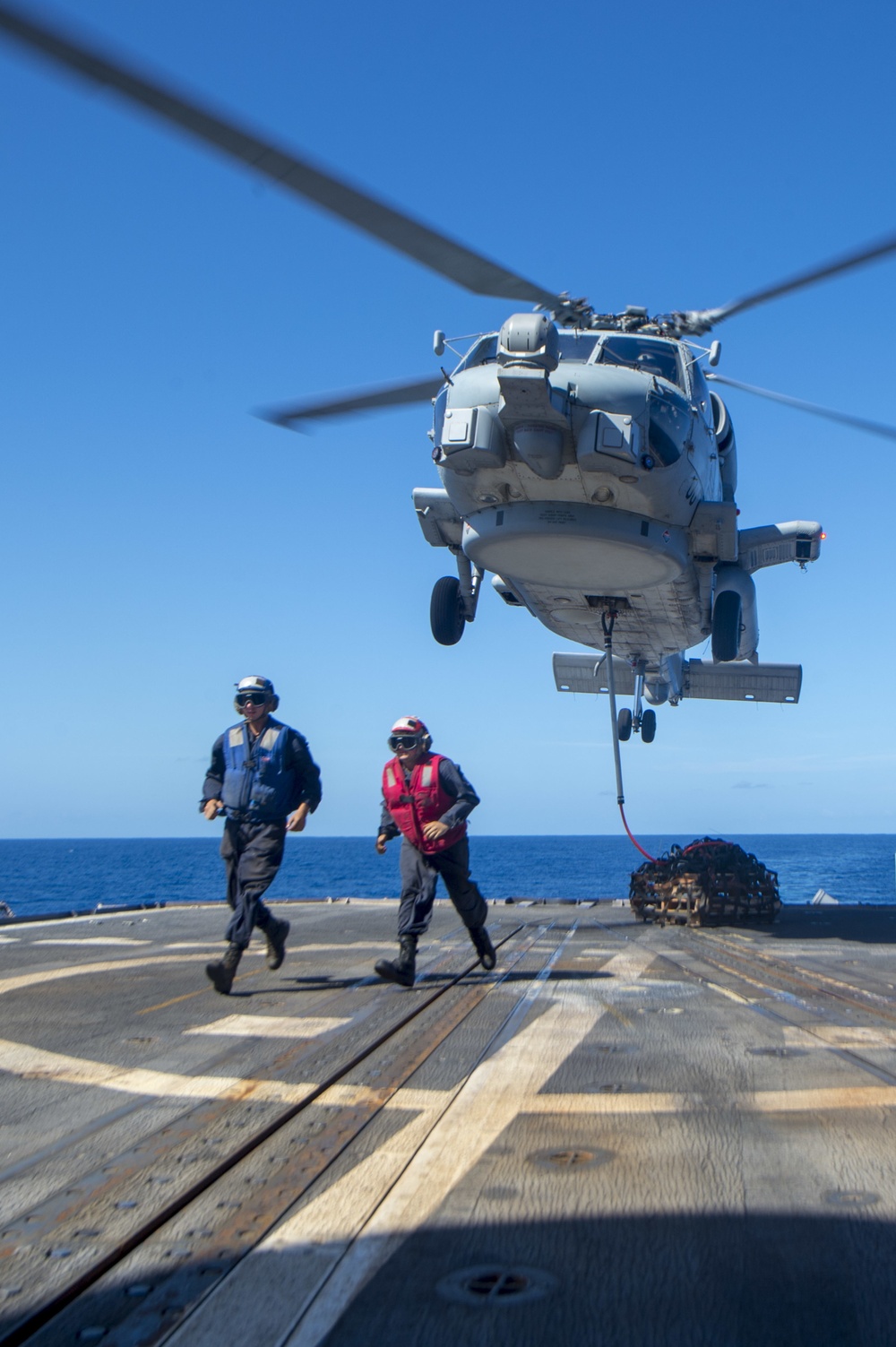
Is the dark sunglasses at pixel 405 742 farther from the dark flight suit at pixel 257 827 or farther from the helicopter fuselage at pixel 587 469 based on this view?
the helicopter fuselage at pixel 587 469

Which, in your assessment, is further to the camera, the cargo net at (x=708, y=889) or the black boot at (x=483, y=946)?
the cargo net at (x=708, y=889)

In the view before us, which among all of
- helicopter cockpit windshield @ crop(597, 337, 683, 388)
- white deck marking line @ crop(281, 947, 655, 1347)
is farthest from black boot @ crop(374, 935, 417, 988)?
helicopter cockpit windshield @ crop(597, 337, 683, 388)

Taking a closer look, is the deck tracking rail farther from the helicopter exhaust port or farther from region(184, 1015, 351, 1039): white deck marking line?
the helicopter exhaust port

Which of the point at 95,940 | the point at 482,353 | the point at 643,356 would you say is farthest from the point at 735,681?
the point at 95,940

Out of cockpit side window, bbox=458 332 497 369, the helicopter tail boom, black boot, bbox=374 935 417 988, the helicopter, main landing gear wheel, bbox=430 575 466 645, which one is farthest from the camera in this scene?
the helicopter tail boom

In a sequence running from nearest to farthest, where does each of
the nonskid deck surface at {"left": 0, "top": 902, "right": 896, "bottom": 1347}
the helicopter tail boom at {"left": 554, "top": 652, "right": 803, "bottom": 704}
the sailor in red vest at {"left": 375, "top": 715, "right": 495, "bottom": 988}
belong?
the nonskid deck surface at {"left": 0, "top": 902, "right": 896, "bottom": 1347}, the sailor in red vest at {"left": 375, "top": 715, "right": 495, "bottom": 988}, the helicopter tail boom at {"left": 554, "top": 652, "right": 803, "bottom": 704}

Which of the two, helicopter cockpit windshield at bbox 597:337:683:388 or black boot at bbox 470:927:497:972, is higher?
helicopter cockpit windshield at bbox 597:337:683:388

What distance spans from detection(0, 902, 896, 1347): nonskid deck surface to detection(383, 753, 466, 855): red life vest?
1223 millimetres

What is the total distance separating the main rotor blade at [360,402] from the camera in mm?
10703

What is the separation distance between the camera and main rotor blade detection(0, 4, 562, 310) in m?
3.29

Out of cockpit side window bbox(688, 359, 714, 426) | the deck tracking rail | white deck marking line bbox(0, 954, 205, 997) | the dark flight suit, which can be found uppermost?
cockpit side window bbox(688, 359, 714, 426)

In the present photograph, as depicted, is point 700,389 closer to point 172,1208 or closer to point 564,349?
point 564,349

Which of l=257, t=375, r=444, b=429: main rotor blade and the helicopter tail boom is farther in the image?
the helicopter tail boom

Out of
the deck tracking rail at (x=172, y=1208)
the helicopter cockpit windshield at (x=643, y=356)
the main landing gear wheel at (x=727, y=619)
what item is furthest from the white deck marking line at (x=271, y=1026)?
the main landing gear wheel at (x=727, y=619)
